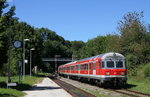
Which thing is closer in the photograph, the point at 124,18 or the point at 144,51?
the point at 144,51

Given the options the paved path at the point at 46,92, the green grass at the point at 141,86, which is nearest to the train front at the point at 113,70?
the green grass at the point at 141,86

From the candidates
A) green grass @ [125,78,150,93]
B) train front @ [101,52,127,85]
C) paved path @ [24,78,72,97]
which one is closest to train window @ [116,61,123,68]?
train front @ [101,52,127,85]

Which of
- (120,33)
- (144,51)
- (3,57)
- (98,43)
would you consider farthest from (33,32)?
(3,57)

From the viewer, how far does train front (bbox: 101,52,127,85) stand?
76.0ft

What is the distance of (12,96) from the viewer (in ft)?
53.2

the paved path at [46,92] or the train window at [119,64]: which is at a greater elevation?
the train window at [119,64]

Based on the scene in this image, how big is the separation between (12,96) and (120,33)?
26.3 meters

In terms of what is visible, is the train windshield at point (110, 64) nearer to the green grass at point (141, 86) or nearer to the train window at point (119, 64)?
the train window at point (119, 64)

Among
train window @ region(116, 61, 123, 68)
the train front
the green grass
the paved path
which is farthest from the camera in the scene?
train window @ region(116, 61, 123, 68)

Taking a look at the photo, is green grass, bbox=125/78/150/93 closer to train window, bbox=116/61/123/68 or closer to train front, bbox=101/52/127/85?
train front, bbox=101/52/127/85

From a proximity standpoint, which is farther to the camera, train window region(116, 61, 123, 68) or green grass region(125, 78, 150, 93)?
train window region(116, 61, 123, 68)

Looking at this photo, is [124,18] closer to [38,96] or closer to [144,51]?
[144,51]

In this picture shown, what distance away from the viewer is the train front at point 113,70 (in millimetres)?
23156

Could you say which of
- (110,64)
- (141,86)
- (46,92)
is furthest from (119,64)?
(46,92)
